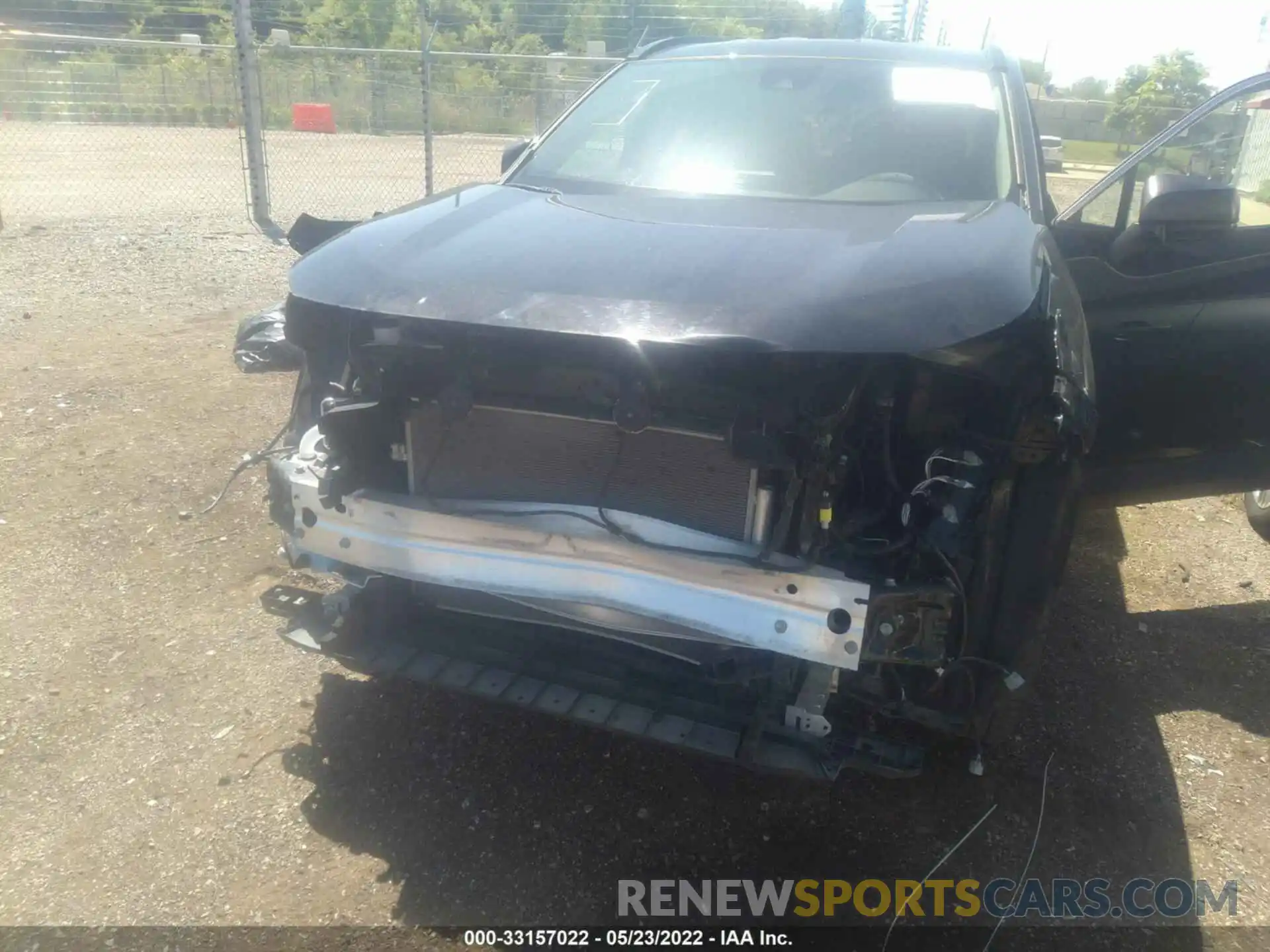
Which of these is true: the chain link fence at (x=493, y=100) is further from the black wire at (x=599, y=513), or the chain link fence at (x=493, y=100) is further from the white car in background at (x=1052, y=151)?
the black wire at (x=599, y=513)

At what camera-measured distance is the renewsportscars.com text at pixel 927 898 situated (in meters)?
2.33

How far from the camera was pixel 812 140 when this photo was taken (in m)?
3.22

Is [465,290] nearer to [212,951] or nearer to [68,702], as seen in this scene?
[212,951]

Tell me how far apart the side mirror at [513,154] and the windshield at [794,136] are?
0.12 metres

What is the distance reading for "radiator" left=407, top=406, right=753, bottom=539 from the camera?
2266 mm

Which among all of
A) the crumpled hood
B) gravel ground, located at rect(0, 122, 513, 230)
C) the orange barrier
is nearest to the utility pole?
gravel ground, located at rect(0, 122, 513, 230)

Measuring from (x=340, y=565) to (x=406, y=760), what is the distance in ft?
2.04

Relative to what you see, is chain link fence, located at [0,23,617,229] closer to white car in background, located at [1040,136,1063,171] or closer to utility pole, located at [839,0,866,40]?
utility pole, located at [839,0,866,40]

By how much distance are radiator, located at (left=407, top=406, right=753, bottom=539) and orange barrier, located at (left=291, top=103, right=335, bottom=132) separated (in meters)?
17.5

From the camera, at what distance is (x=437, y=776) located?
269 cm

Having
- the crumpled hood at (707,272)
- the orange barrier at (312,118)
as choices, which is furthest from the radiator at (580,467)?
the orange barrier at (312,118)

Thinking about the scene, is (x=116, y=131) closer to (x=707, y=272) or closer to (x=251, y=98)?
(x=251, y=98)

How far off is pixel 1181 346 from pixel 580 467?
81.3 inches

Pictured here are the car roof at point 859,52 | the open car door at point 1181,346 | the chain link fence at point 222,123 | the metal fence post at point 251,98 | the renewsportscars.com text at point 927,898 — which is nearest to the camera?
the renewsportscars.com text at point 927,898
